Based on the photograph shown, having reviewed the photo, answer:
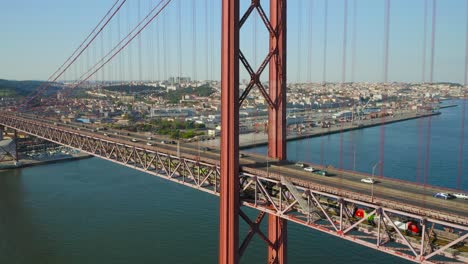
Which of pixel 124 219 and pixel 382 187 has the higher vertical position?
pixel 382 187

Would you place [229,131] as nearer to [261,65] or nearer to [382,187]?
[261,65]

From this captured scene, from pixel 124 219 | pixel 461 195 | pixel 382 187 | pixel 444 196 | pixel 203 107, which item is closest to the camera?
pixel 444 196

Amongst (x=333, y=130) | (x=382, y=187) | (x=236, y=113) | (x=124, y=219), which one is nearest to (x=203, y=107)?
(x=333, y=130)

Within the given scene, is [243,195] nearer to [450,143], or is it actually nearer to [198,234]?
[198,234]

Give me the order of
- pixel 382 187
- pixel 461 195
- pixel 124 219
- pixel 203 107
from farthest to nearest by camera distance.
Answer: pixel 203 107, pixel 124 219, pixel 382 187, pixel 461 195

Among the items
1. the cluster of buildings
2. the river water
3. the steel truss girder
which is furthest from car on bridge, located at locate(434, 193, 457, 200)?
the cluster of buildings

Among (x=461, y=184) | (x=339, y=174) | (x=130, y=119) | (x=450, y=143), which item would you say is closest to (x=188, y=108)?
(x=130, y=119)
